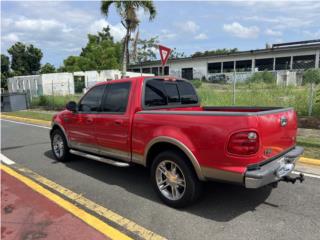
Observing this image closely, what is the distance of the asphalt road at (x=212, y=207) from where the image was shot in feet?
11.6

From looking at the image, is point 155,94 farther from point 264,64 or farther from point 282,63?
point 264,64

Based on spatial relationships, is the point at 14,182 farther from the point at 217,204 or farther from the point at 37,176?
the point at 217,204

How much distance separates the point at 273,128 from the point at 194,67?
129 feet

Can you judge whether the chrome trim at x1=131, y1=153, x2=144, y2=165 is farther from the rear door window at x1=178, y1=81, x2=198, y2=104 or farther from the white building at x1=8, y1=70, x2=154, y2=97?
the white building at x1=8, y1=70, x2=154, y2=97

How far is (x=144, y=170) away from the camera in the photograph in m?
5.96

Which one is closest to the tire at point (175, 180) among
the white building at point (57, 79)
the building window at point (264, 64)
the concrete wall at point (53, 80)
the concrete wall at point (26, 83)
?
the white building at point (57, 79)

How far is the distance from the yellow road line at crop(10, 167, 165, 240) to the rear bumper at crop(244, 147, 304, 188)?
3.96 feet

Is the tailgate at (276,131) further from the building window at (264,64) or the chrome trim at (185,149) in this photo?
the building window at (264,64)

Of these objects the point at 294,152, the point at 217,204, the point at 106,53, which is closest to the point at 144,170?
the point at 217,204

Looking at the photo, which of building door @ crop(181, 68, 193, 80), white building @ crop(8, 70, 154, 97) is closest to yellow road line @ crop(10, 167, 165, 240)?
building door @ crop(181, 68, 193, 80)

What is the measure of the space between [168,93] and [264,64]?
3668 cm

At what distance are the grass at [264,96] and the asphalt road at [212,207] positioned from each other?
20.7 feet

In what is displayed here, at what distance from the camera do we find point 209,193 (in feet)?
15.4

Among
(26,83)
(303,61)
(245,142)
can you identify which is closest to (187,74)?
(303,61)
